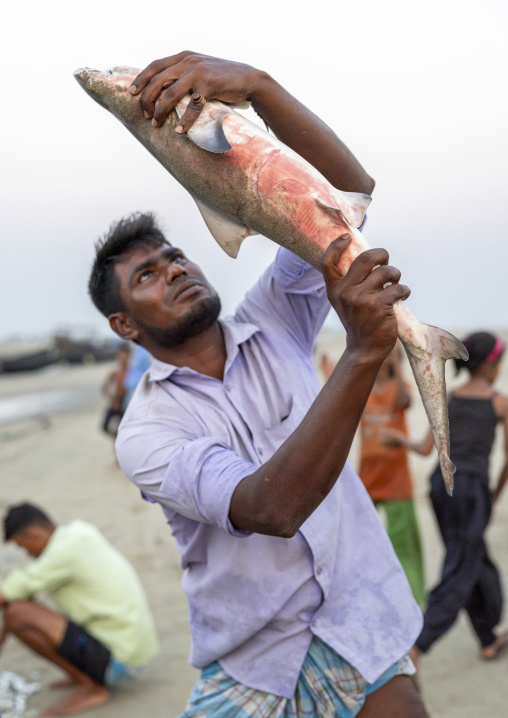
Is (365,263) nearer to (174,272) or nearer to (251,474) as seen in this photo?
(251,474)

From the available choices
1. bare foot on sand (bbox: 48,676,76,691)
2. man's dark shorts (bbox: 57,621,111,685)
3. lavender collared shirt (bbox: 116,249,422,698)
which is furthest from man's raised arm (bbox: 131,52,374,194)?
bare foot on sand (bbox: 48,676,76,691)

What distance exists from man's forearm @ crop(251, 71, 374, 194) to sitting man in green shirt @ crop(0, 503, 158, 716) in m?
3.65

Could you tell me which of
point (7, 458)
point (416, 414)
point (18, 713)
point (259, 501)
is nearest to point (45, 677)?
point (18, 713)

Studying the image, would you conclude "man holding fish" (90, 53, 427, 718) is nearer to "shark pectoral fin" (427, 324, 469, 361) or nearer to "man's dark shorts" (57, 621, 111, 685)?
"shark pectoral fin" (427, 324, 469, 361)

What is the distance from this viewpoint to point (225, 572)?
2.28 metres

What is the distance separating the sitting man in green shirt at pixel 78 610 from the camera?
4867 millimetres

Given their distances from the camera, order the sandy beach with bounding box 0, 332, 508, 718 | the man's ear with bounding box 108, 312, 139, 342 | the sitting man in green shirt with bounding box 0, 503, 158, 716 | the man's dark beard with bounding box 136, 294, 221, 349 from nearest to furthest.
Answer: the man's dark beard with bounding box 136, 294, 221, 349, the man's ear with bounding box 108, 312, 139, 342, the sandy beach with bounding box 0, 332, 508, 718, the sitting man in green shirt with bounding box 0, 503, 158, 716

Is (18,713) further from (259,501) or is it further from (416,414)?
(416,414)

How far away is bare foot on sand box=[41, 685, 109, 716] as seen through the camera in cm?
473

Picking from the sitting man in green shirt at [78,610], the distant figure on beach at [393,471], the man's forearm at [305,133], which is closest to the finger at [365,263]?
the man's forearm at [305,133]

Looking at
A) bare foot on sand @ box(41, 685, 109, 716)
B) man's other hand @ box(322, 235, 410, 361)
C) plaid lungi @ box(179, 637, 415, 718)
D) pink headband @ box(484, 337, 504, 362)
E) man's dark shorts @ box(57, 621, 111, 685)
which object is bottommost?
bare foot on sand @ box(41, 685, 109, 716)

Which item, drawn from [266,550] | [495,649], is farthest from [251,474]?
[495,649]

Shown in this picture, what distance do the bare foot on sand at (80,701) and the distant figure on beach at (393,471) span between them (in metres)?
2.18

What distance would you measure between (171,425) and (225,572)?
0.48 meters
